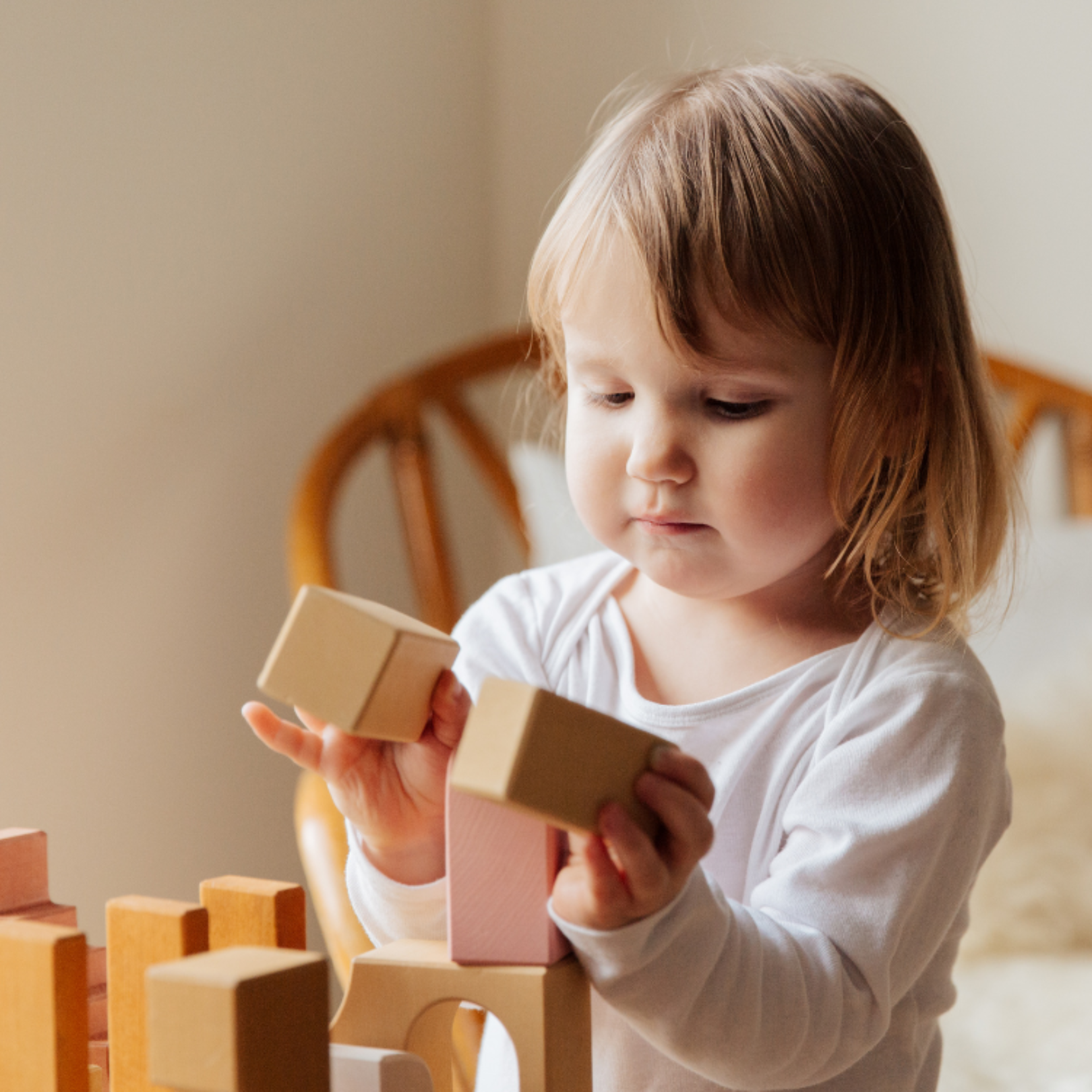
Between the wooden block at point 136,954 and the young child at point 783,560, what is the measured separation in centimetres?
11

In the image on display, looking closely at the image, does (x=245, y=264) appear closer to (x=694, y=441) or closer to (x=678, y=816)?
(x=694, y=441)

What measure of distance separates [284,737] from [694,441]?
23 cm

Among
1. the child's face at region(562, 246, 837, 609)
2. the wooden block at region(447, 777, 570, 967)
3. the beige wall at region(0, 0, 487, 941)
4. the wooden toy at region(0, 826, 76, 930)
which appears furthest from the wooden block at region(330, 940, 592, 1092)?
the beige wall at region(0, 0, 487, 941)

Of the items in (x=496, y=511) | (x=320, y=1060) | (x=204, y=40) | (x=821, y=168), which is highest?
(x=204, y=40)

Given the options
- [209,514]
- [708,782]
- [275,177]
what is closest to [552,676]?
[708,782]

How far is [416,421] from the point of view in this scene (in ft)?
4.46

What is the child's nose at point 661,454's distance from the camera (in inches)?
23.9

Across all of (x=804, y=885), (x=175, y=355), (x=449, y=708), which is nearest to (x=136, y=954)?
(x=449, y=708)

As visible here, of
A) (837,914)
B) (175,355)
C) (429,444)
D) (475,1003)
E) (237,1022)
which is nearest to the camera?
(237,1022)

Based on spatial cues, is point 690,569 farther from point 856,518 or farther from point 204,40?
point 204,40

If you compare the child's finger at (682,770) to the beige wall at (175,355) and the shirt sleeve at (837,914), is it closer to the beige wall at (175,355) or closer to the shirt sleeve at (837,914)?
the shirt sleeve at (837,914)

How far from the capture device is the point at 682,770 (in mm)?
453

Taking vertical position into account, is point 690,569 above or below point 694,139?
below

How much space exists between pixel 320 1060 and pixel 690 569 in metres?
0.32
